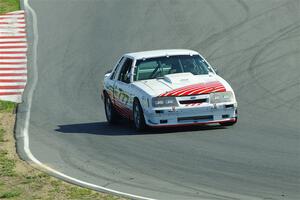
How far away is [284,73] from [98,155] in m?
8.77

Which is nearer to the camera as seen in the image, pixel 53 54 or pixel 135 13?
pixel 53 54

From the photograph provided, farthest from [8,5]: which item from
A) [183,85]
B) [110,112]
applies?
[183,85]

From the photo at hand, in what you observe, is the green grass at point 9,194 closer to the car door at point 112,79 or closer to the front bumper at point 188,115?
the front bumper at point 188,115

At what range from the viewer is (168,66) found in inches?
711

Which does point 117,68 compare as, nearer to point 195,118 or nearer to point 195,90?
point 195,90

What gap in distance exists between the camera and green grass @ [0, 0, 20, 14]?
34.2 meters

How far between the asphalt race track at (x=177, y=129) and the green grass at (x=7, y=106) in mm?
302

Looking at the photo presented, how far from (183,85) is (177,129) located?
0.89 m

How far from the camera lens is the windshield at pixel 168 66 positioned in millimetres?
18000

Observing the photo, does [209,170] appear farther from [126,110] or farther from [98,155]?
[126,110]

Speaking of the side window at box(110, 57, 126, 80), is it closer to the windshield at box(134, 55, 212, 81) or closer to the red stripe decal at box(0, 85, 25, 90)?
the windshield at box(134, 55, 212, 81)

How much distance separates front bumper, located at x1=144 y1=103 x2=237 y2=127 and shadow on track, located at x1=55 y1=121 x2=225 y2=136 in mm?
350

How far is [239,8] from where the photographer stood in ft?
101

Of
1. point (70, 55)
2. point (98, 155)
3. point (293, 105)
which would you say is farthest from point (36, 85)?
point (98, 155)
